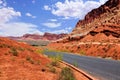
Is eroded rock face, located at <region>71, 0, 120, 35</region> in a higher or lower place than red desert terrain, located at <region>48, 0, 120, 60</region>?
higher

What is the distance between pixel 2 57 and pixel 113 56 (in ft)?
102

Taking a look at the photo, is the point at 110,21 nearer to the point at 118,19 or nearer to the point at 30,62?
the point at 118,19

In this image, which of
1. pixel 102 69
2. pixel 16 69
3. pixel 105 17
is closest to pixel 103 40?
pixel 105 17

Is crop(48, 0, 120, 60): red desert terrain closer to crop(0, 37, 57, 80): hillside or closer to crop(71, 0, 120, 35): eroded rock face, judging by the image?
A: crop(71, 0, 120, 35): eroded rock face

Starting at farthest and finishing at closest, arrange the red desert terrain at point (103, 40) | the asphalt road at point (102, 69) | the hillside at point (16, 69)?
the red desert terrain at point (103, 40) < the asphalt road at point (102, 69) < the hillside at point (16, 69)

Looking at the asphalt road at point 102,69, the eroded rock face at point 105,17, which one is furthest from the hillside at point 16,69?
the eroded rock face at point 105,17

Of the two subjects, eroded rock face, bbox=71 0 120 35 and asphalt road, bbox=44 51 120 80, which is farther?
eroded rock face, bbox=71 0 120 35

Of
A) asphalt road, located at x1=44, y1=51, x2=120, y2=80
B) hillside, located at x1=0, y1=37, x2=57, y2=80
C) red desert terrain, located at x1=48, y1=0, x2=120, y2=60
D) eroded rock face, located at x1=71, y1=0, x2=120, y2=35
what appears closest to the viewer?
hillside, located at x1=0, y1=37, x2=57, y2=80

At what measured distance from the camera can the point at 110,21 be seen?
91.2m

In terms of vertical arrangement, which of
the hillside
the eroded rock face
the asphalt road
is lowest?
the asphalt road

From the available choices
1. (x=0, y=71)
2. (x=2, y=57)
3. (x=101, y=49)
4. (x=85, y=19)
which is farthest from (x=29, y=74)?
(x=85, y=19)

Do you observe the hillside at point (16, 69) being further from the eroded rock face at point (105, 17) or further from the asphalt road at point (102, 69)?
the eroded rock face at point (105, 17)

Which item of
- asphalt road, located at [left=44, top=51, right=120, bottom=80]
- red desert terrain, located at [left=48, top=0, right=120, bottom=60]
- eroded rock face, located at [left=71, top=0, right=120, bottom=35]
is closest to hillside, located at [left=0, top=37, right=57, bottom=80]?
asphalt road, located at [left=44, top=51, right=120, bottom=80]

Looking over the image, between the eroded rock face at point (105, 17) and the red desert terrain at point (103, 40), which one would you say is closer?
the red desert terrain at point (103, 40)
